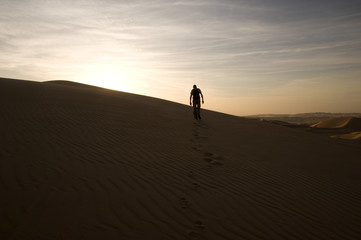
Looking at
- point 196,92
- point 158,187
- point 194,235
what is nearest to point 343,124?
point 196,92

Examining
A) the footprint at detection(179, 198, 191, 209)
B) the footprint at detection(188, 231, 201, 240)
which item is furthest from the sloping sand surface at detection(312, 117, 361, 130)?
the footprint at detection(188, 231, 201, 240)

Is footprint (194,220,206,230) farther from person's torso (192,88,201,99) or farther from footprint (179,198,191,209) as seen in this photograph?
person's torso (192,88,201,99)

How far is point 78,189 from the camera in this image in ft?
12.9

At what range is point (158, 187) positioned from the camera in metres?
4.34

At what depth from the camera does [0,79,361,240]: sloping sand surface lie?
126 inches

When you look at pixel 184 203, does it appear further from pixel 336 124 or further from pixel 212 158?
pixel 336 124

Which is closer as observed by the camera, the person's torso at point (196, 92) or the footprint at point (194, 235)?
the footprint at point (194, 235)

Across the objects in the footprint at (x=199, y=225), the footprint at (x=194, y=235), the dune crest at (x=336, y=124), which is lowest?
the footprint at (x=194, y=235)

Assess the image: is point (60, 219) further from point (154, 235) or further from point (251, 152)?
point (251, 152)

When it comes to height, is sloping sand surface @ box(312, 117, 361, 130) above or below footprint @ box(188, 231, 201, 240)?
above

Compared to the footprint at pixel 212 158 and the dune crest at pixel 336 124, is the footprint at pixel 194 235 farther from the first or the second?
the dune crest at pixel 336 124

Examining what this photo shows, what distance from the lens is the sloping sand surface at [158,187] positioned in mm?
3195

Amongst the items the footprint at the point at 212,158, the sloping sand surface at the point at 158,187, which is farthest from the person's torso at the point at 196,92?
the footprint at the point at 212,158

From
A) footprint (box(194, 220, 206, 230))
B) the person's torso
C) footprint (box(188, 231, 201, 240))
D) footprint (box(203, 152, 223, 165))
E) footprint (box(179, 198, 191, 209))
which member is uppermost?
the person's torso
